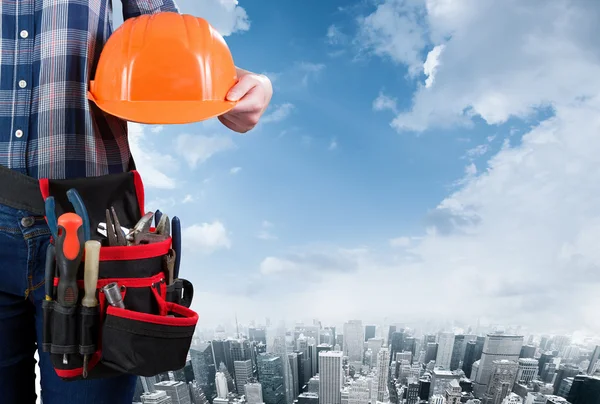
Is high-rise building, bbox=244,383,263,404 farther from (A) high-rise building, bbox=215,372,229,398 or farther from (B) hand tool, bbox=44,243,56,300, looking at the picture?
(B) hand tool, bbox=44,243,56,300

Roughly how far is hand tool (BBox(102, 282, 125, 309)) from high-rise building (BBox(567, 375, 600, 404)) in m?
4.81

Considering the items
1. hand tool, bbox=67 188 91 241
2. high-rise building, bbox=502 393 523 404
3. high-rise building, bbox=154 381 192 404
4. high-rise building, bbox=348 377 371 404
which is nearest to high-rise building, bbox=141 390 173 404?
high-rise building, bbox=154 381 192 404

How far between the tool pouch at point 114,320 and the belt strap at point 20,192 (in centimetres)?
4

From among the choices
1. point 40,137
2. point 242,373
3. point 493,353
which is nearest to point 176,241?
point 40,137

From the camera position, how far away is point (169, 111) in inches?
44.1

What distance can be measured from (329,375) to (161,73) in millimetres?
3739

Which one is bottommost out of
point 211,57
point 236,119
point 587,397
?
point 587,397

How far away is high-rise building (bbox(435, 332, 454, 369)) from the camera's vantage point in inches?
192

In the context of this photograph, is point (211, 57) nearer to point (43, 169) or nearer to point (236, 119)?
point (236, 119)

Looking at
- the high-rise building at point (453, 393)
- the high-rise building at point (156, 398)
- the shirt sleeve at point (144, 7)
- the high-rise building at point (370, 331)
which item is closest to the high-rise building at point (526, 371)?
the high-rise building at point (453, 393)

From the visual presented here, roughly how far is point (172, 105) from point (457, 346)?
14.9 ft

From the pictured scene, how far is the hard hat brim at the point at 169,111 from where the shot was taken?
1093mm

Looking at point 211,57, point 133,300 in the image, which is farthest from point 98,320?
point 211,57

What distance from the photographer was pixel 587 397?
179 inches
